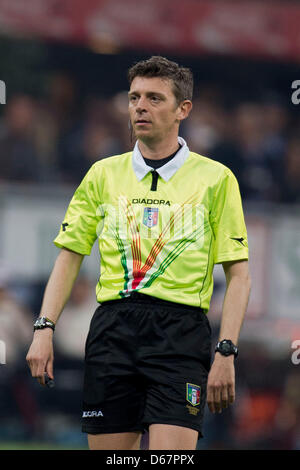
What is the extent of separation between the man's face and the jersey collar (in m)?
0.12

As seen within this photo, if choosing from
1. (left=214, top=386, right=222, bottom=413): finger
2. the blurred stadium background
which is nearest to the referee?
(left=214, top=386, right=222, bottom=413): finger

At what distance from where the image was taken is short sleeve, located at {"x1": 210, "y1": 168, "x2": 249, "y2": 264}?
4.91 metres

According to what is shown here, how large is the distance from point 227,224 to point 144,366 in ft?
2.77

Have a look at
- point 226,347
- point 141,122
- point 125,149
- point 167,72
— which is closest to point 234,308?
point 226,347

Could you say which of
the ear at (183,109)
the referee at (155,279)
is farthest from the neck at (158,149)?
the ear at (183,109)

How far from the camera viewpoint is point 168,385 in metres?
4.71

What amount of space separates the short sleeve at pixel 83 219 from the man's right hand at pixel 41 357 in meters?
0.51

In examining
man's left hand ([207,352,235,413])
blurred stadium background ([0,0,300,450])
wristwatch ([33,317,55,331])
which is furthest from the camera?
blurred stadium background ([0,0,300,450])

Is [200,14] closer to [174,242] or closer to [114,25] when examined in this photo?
[114,25]

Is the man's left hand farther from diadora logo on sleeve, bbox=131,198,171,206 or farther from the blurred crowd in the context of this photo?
the blurred crowd

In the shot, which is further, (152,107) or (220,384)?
(152,107)

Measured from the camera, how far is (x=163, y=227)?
16.2 feet

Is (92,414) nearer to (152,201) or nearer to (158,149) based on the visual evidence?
(152,201)

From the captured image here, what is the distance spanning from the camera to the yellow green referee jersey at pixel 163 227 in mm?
4875
